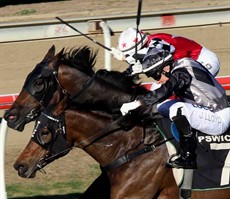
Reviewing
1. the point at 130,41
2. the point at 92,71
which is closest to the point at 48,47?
the point at 130,41

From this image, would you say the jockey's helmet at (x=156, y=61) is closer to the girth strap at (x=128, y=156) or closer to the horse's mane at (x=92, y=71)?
the horse's mane at (x=92, y=71)

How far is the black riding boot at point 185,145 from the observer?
18.9ft

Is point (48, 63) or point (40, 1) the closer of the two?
point (48, 63)

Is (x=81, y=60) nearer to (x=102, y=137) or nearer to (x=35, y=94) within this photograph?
(x=35, y=94)

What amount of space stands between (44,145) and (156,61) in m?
1.06

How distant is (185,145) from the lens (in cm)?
581

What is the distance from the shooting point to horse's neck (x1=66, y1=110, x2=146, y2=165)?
6.00 meters

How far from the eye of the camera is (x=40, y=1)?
19297 millimetres

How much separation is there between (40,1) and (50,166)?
11.0m

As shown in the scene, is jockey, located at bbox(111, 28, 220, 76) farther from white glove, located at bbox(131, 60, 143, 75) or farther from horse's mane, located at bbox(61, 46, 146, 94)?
horse's mane, located at bbox(61, 46, 146, 94)

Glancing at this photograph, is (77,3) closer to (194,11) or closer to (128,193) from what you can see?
(194,11)

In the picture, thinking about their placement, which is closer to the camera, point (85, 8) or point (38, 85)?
point (38, 85)

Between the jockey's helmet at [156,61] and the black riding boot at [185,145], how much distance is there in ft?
1.18

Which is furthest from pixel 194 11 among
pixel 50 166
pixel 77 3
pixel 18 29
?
pixel 77 3
